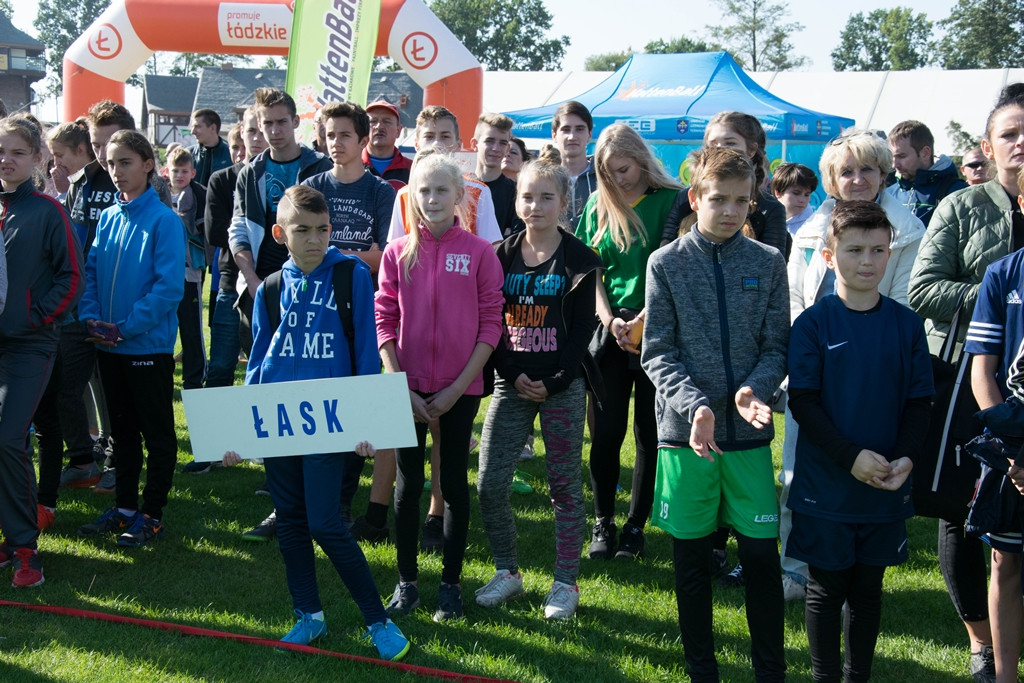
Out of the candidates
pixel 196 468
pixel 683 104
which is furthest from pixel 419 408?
pixel 683 104

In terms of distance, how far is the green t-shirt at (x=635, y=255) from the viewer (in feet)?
14.3

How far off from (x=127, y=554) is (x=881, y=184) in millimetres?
4156

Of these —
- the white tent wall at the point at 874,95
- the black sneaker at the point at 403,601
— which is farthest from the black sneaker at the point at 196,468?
the white tent wall at the point at 874,95

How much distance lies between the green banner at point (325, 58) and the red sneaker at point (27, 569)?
6348mm

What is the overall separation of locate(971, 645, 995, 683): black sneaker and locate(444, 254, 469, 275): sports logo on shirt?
2.56 m

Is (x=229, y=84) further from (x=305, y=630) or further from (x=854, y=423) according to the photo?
(x=854, y=423)

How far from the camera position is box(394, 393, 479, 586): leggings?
3.87 meters

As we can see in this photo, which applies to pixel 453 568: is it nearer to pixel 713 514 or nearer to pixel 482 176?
pixel 713 514

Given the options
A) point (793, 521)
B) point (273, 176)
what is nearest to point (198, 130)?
point (273, 176)

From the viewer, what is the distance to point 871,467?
2.80 m

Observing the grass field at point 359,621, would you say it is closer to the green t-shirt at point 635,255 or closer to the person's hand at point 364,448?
the person's hand at point 364,448

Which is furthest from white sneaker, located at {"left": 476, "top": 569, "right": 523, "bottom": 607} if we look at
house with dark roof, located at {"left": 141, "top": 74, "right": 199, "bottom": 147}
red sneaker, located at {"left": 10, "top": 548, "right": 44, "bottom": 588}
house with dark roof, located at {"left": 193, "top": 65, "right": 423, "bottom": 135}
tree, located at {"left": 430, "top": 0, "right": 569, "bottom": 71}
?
tree, located at {"left": 430, "top": 0, "right": 569, "bottom": 71}

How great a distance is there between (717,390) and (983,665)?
160cm

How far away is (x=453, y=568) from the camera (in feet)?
12.9
